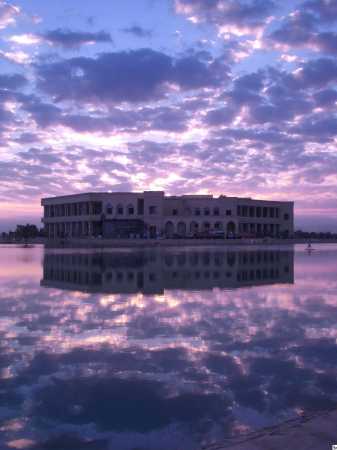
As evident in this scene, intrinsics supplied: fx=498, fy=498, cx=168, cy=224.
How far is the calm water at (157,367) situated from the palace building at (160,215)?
84285mm

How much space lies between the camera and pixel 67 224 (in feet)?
393

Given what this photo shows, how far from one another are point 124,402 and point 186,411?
0.89 metres

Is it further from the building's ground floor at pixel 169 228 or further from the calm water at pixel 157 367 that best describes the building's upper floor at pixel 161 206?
the calm water at pixel 157 367

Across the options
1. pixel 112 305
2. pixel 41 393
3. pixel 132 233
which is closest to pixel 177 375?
pixel 41 393

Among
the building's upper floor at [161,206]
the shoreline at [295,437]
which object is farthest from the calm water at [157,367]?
the building's upper floor at [161,206]

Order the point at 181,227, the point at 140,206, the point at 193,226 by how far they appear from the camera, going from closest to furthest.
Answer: the point at 140,206 < the point at 181,227 < the point at 193,226

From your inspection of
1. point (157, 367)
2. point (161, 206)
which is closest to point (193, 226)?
A: point (161, 206)

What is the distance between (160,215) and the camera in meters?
106

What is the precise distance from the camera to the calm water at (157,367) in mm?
6086

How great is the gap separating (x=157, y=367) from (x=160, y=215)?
322 feet

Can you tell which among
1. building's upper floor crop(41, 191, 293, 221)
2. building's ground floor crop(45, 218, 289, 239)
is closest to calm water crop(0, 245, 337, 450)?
building's ground floor crop(45, 218, 289, 239)

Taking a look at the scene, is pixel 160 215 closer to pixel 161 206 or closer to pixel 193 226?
pixel 161 206

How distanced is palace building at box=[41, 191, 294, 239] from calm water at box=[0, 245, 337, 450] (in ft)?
277

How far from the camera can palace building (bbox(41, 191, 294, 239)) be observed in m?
106
